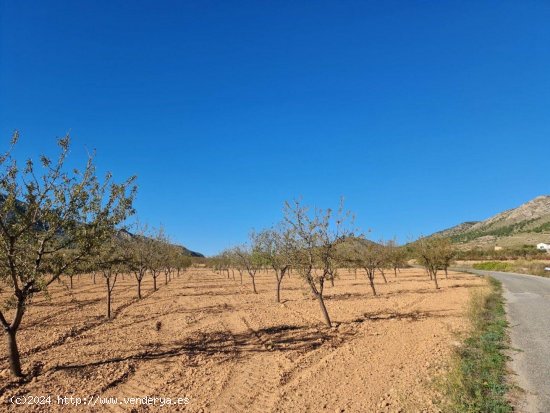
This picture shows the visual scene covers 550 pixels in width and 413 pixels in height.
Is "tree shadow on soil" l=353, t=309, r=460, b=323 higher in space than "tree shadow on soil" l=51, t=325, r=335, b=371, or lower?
lower

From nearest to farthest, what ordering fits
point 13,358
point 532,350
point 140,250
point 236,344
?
point 13,358 < point 532,350 < point 236,344 < point 140,250

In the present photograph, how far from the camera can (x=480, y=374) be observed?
10.3 m

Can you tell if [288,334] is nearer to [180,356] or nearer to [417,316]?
[180,356]

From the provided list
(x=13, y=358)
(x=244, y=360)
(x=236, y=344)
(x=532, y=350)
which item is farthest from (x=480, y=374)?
(x=13, y=358)

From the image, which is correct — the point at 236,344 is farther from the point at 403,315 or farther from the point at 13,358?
the point at 403,315

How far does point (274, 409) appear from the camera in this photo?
886 centimetres

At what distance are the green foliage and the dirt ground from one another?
526 mm

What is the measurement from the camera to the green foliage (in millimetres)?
8273

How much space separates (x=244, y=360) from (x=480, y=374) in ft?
23.4

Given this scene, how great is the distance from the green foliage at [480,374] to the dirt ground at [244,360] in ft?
1.73

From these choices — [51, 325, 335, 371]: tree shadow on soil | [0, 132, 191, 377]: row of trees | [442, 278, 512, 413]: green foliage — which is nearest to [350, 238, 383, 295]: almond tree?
[442, 278, 512, 413]: green foliage

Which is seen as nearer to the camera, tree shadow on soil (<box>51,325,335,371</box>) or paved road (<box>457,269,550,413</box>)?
paved road (<box>457,269,550,413</box>)

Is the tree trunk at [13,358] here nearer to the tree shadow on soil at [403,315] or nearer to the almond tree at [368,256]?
the tree shadow on soil at [403,315]

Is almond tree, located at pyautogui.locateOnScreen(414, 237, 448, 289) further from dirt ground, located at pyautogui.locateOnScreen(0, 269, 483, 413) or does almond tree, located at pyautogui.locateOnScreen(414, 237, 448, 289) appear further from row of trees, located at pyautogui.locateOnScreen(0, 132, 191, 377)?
row of trees, located at pyautogui.locateOnScreen(0, 132, 191, 377)
